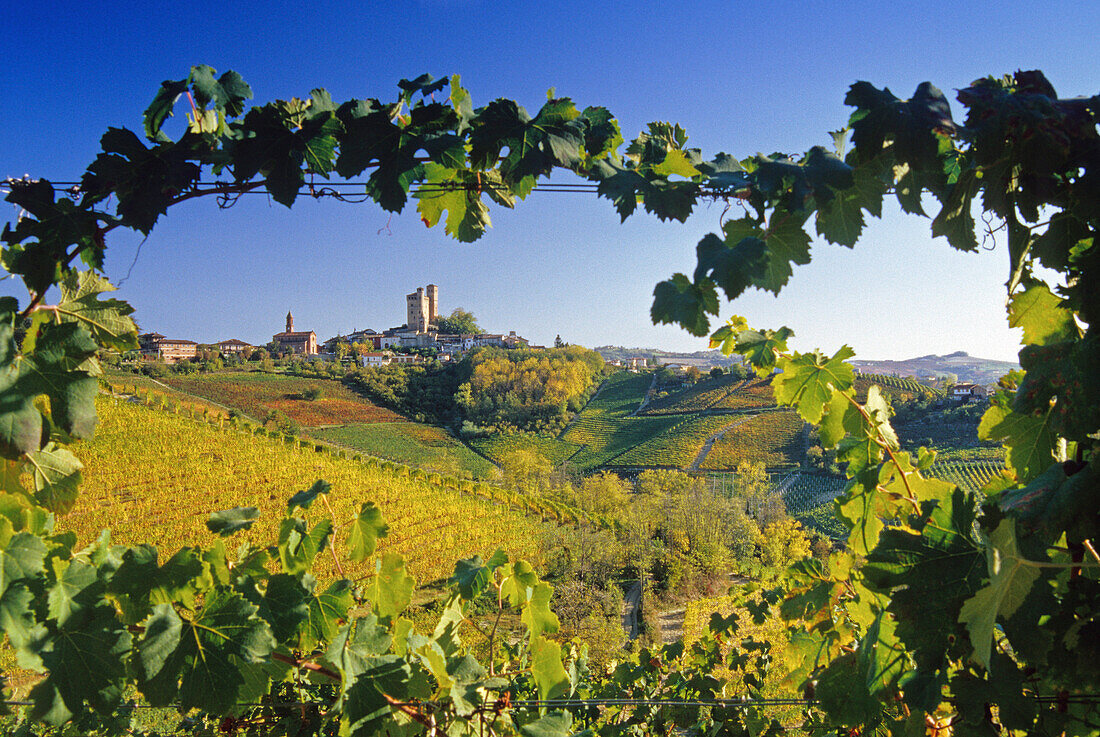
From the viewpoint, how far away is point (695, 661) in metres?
2.69

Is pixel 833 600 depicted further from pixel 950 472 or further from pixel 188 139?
pixel 950 472

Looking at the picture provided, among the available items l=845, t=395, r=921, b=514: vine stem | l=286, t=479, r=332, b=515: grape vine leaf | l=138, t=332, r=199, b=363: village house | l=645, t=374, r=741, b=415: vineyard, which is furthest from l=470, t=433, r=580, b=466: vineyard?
l=845, t=395, r=921, b=514: vine stem

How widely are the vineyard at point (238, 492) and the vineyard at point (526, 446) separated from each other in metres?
23.2

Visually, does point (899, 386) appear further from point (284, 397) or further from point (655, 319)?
point (655, 319)

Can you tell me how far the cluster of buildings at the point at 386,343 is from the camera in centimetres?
4181

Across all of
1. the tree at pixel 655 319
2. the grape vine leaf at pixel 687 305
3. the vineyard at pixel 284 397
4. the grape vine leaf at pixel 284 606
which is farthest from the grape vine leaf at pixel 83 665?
the vineyard at pixel 284 397

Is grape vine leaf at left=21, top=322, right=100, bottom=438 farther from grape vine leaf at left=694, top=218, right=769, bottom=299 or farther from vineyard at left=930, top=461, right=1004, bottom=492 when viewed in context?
vineyard at left=930, top=461, right=1004, bottom=492

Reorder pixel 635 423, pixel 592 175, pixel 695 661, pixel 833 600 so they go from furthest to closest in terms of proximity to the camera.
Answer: pixel 635 423 → pixel 695 661 → pixel 833 600 → pixel 592 175

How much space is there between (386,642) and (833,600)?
4.44 ft

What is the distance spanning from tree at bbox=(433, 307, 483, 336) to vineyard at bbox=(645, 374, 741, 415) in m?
29.1

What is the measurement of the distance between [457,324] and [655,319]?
72.4 metres

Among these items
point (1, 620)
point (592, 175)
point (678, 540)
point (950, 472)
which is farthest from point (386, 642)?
point (950, 472)

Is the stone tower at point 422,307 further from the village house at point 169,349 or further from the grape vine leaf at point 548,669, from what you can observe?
the grape vine leaf at point 548,669

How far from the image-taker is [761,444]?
38469 millimetres
